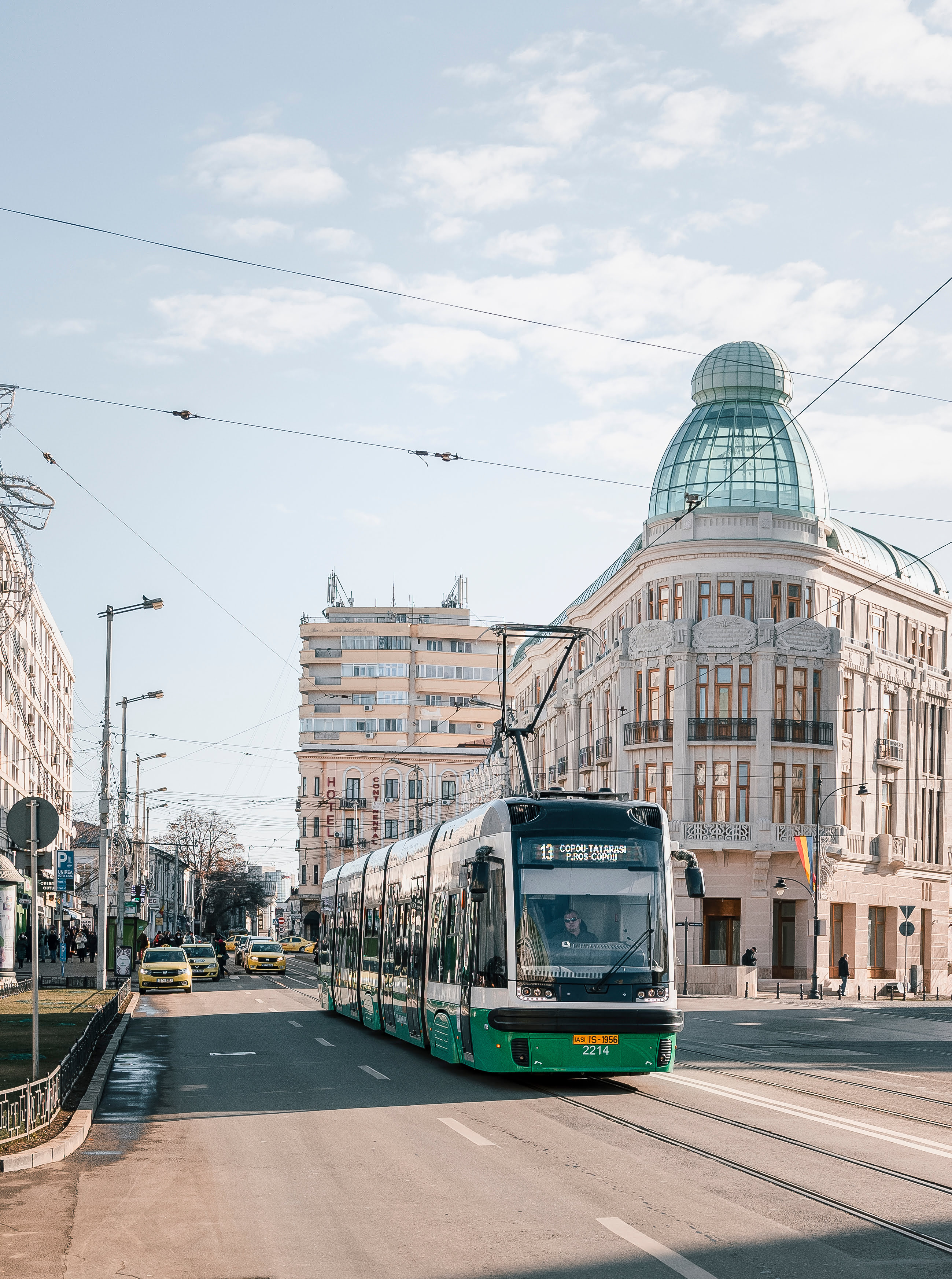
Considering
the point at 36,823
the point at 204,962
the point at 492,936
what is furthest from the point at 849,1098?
the point at 204,962

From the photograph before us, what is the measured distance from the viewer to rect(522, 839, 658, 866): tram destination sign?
17312mm

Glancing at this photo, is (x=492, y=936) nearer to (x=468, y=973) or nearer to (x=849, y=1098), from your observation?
(x=468, y=973)

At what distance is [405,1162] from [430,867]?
412 inches

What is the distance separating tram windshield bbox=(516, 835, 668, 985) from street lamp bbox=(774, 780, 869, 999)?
36.0 m

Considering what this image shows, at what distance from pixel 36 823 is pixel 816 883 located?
4536cm

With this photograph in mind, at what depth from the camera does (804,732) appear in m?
60.2

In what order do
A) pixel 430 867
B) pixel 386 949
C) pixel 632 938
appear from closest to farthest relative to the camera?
1. pixel 632 938
2. pixel 430 867
3. pixel 386 949

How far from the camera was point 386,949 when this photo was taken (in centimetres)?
2550

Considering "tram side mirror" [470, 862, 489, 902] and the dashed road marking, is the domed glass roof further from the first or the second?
the dashed road marking

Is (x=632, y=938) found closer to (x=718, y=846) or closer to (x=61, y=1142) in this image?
(x=61, y=1142)

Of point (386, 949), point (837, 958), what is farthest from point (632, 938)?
point (837, 958)

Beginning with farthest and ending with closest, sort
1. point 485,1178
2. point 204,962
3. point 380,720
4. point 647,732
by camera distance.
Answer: point 380,720 < point 647,732 < point 204,962 < point 485,1178

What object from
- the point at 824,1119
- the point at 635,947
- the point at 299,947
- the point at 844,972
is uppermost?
the point at 635,947

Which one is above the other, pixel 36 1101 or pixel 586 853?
pixel 586 853
